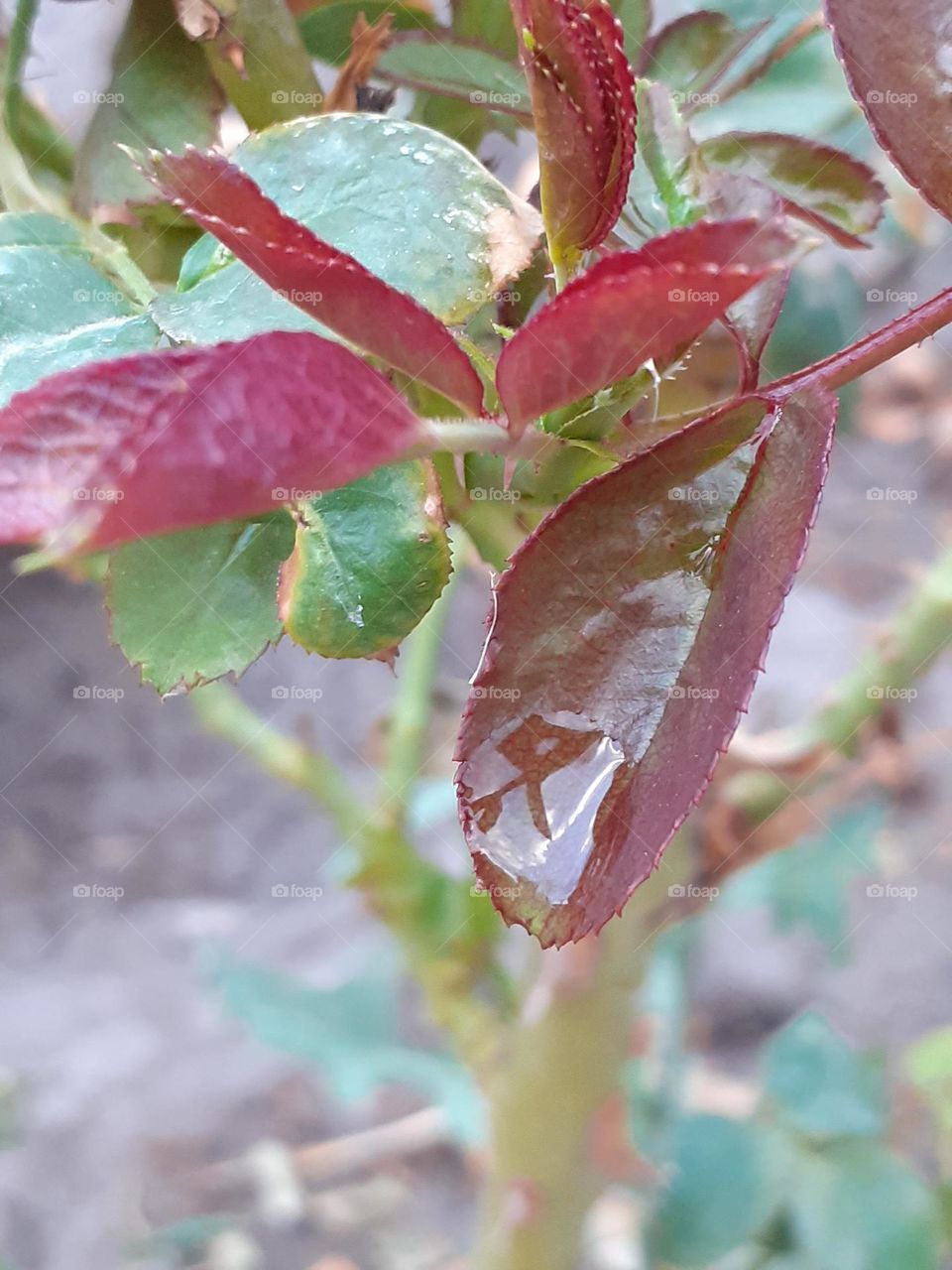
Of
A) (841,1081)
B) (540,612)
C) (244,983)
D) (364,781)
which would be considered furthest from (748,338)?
(364,781)

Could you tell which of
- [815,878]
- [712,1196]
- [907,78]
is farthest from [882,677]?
[907,78]

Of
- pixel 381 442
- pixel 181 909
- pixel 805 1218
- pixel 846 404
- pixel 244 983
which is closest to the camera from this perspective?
pixel 381 442

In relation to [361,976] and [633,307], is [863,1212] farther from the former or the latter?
[633,307]

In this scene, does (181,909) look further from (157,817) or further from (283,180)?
(283,180)

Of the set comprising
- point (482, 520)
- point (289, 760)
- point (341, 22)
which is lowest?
point (289, 760)

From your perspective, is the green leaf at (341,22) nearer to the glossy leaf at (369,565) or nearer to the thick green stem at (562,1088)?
the glossy leaf at (369,565)

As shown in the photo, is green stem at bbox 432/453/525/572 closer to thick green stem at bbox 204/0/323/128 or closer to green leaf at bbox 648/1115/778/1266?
thick green stem at bbox 204/0/323/128

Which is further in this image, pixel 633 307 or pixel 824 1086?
pixel 824 1086
